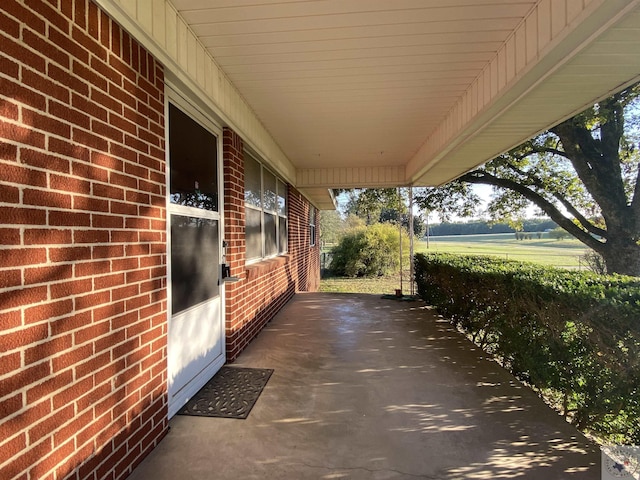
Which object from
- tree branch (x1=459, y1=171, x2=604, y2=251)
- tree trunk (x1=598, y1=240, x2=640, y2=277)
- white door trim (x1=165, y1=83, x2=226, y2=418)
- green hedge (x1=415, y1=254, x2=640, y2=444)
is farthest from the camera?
tree branch (x1=459, y1=171, x2=604, y2=251)

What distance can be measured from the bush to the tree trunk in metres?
10.4

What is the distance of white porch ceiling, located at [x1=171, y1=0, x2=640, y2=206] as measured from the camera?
2.07 meters

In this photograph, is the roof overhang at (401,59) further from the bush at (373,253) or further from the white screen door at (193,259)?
the bush at (373,253)

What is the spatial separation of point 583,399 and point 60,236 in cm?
336

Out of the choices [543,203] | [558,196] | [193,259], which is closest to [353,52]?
[193,259]

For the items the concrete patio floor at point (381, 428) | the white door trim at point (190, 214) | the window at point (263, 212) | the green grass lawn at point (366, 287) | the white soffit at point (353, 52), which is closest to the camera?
the concrete patio floor at point (381, 428)

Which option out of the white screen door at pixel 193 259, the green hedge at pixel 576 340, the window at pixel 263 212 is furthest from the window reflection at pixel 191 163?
the green hedge at pixel 576 340

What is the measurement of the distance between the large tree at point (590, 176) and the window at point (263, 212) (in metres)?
5.69

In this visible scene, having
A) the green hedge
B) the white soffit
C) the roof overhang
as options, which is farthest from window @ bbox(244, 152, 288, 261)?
the green hedge

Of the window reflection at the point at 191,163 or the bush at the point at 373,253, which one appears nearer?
the window reflection at the point at 191,163

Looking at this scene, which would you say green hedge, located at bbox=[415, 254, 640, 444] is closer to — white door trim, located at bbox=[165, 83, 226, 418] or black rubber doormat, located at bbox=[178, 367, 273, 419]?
black rubber doormat, located at bbox=[178, 367, 273, 419]

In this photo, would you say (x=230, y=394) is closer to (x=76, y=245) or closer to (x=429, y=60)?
(x=76, y=245)

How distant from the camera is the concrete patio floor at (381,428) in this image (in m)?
1.95

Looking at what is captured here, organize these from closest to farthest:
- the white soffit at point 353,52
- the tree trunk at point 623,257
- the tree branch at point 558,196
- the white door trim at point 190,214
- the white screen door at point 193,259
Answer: the white soffit at point 353,52 < the white door trim at point 190,214 < the white screen door at point 193,259 < the tree trunk at point 623,257 < the tree branch at point 558,196
